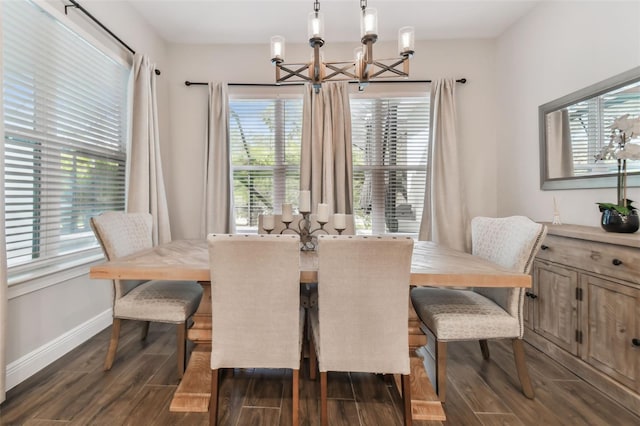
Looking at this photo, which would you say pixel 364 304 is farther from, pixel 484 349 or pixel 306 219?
pixel 484 349

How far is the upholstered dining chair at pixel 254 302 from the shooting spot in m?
1.25

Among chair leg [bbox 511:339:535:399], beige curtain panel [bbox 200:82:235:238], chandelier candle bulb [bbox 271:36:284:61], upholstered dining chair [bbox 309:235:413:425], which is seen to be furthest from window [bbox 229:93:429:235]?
upholstered dining chair [bbox 309:235:413:425]

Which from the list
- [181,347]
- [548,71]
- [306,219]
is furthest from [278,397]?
[548,71]

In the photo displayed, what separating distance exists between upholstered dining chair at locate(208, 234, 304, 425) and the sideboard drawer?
1.77 m

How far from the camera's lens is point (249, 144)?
3367 mm

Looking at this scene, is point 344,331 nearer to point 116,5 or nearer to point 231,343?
point 231,343

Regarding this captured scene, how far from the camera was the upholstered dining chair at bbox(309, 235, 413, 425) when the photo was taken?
4.08 ft

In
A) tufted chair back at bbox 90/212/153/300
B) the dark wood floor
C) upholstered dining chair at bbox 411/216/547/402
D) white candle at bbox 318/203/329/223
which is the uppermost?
white candle at bbox 318/203/329/223

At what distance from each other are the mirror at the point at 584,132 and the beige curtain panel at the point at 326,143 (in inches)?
68.9

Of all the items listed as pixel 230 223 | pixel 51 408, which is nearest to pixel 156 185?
pixel 230 223

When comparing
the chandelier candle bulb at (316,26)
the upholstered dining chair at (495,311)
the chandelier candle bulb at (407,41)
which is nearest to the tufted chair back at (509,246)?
the upholstered dining chair at (495,311)

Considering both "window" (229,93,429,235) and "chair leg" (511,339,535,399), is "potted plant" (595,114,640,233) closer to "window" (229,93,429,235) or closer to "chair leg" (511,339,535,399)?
"chair leg" (511,339,535,399)

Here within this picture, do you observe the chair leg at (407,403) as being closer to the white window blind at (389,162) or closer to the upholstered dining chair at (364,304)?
the upholstered dining chair at (364,304)

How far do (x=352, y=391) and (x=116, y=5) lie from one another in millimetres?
3487
